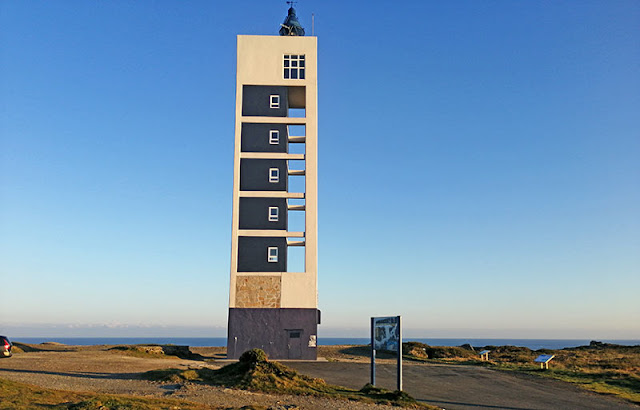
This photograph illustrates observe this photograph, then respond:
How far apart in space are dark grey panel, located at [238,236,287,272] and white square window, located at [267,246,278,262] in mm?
220

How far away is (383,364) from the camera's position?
39.4 metres

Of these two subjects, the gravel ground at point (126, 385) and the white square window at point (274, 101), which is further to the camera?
the white square window at point (274, 101)

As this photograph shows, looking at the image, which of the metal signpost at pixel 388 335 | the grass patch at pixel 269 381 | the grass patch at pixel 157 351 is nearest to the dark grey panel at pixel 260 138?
the grass patch at pixel 157 351

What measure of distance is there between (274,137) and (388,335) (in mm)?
27151

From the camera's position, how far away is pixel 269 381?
2188 centimetres

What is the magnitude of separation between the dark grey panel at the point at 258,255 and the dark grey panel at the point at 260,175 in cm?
415

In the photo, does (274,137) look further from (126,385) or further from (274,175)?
(126,385)

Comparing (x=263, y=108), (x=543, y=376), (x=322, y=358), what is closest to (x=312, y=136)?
(x=263, y=108)

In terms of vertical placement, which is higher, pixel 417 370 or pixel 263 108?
pixel 263 108

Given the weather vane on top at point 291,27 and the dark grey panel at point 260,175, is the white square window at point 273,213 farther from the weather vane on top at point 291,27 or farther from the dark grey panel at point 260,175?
the weather vane on top at point 291,27

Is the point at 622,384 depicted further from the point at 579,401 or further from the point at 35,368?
the point at 35,368

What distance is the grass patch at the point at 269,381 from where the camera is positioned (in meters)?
20.1

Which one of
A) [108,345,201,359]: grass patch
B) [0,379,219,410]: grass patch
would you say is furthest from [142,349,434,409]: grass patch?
[108,345,201,359]: grass patch

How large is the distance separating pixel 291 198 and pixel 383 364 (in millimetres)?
14611
